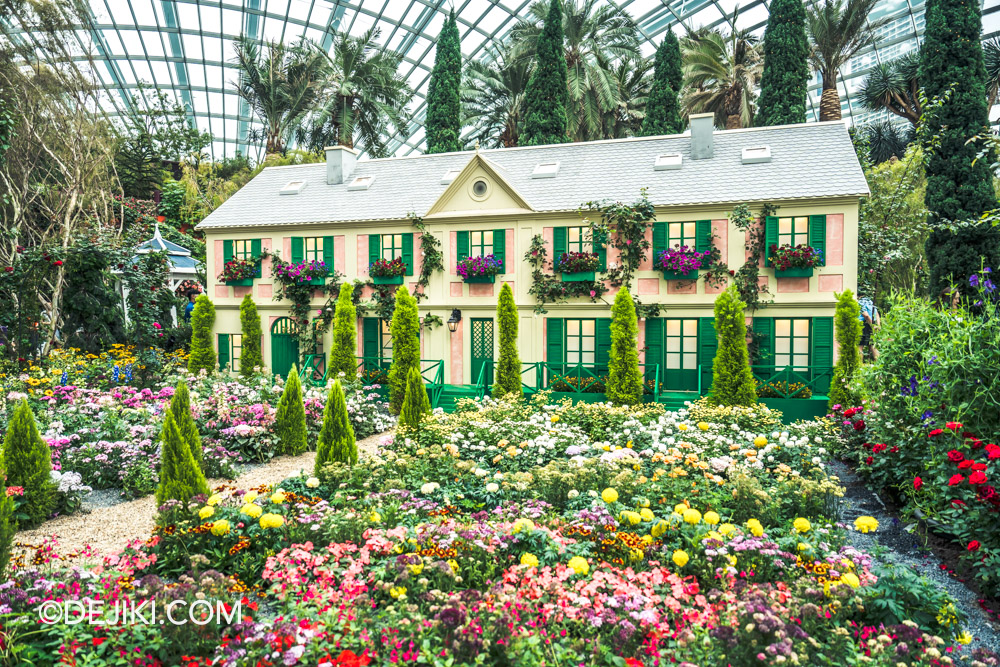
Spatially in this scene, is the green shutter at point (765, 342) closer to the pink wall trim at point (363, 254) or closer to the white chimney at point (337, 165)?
the pink wall trim at point (363, 254)

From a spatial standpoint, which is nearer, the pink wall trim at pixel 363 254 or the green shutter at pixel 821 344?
the green shutter at pixel 821 344

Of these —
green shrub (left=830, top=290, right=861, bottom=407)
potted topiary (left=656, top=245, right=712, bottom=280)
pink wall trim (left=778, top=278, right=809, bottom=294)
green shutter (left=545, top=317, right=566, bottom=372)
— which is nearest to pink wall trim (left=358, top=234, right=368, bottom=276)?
green shutter (left=545, top=317, right=566, bottom=372)

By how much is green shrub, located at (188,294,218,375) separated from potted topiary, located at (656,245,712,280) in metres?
12.6

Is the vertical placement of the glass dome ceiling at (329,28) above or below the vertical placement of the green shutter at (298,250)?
above

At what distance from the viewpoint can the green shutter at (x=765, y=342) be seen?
13.1 meters

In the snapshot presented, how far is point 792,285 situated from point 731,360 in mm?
2840

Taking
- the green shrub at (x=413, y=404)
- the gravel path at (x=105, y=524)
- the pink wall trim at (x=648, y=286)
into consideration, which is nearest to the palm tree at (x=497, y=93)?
the pink wall trim at (x=648, y=286)

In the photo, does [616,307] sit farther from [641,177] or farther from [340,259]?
[340,259]

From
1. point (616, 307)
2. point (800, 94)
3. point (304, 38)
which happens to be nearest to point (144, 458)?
point (616, 307)

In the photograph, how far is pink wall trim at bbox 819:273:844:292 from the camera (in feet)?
41.9

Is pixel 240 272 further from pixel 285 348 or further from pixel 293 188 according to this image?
pixel 293 188

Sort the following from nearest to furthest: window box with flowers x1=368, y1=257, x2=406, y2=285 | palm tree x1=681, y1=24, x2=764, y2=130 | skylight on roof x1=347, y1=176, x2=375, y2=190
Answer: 1. window box with flowers x1=368, y1=257, x2=406, y2=285
2. skylight on roof x1=347, y1=176, x2=375, y2=190
3. palm tree x1=681, y1=24, x2=764, y2=130

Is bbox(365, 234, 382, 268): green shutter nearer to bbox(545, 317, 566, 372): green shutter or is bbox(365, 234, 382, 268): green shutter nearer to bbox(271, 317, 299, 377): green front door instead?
bbox(271, 317, 299, 377): green front door

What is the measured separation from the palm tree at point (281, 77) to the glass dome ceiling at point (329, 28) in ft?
4.11
